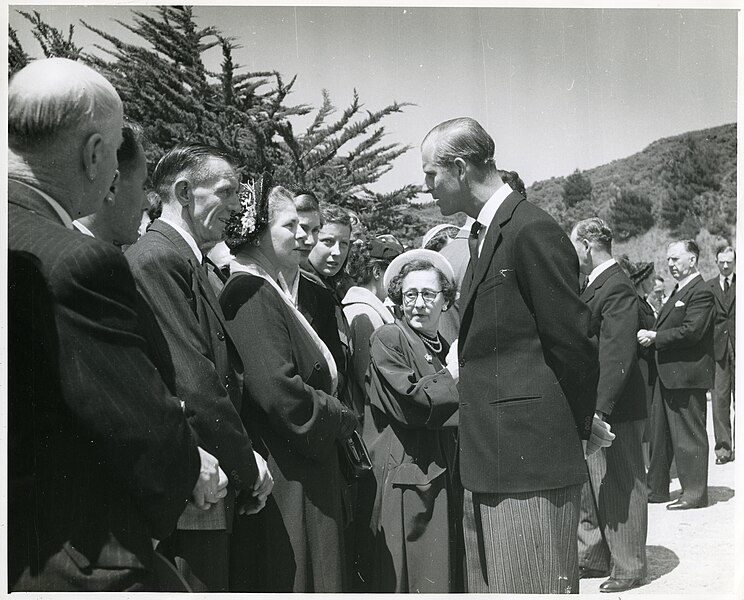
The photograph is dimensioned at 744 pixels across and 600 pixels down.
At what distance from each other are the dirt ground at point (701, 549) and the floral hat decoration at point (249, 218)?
2.33 metres

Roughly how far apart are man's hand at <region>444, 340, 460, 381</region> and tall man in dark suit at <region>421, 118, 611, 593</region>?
14 centimetres

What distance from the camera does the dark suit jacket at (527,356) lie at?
372cm

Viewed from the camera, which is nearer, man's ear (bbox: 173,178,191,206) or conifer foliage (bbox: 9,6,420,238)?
man's ear (bbox: 173,178,191,206)

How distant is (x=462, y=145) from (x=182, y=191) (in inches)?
49.2

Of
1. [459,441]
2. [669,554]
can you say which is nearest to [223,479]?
[459,441]

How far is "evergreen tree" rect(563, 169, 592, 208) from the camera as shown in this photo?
4.43 meters

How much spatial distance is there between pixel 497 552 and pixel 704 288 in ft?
6.57

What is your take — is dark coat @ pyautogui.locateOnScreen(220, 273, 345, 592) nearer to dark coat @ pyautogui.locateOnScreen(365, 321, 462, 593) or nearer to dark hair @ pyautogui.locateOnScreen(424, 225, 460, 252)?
dark coat @ pyautogui.locateOnScreen(365, 321, 462, 593)

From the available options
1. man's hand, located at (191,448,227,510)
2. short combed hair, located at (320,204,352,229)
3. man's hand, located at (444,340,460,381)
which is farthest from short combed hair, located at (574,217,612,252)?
man's hand, located at (191,448,227,510)

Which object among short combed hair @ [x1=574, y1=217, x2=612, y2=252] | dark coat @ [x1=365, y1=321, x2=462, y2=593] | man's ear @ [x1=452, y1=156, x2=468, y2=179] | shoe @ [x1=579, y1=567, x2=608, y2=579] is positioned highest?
man's ear @ [x1=452, y1=156, x2=468, y2=179]

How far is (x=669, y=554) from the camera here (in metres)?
4.46

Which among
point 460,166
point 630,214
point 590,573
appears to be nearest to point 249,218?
point 460,166

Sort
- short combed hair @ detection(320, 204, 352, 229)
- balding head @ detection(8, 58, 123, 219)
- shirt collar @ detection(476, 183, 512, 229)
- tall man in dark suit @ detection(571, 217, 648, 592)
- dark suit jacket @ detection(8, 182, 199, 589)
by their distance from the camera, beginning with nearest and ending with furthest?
1. dark suit jacket @ detection(8, 182, 199, 589)
2. balding head @ detection(8, 58, 123, 219)
3. shirt collar @ detection(476, 183, 512, 229)
4. short combed hair @ detection(320, 204, 352, 229)
5. tall man in dark suit @ detection(571, 217, 648, 592)

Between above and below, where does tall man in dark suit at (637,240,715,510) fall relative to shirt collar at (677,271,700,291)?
below
